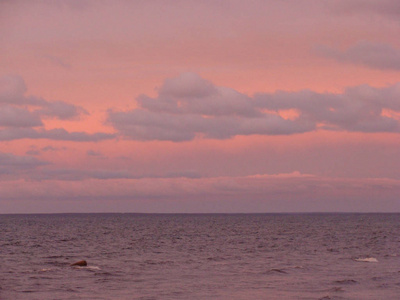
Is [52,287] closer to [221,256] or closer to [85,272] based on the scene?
[85,272]

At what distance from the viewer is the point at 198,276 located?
48.8 meters

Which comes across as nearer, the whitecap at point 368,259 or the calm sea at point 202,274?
the calm sea at point 202,274

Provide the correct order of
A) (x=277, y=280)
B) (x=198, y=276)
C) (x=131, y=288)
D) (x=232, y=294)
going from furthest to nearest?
(x=198, y=276) < (x=277, y=280) < (x=131, y=288) < (x=232, y=294)

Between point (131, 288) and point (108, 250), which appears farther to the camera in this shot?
point (108, 250)

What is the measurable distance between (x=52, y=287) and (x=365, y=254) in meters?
44.9

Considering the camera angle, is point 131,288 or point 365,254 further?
point 365,254

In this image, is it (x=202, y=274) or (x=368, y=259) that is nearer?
(x=202, y=274)

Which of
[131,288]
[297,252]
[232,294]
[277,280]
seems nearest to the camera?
[232,294]

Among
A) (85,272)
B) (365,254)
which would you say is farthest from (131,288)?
(365,254)

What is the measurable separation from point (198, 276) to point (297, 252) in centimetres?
2871

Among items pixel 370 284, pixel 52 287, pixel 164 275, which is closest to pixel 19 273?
pixel 52 287

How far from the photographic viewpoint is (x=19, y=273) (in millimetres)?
51719

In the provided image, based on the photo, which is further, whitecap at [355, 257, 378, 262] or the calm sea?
whitecap at [355, 257, 378, 262]

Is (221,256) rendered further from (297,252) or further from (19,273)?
(19,273)
